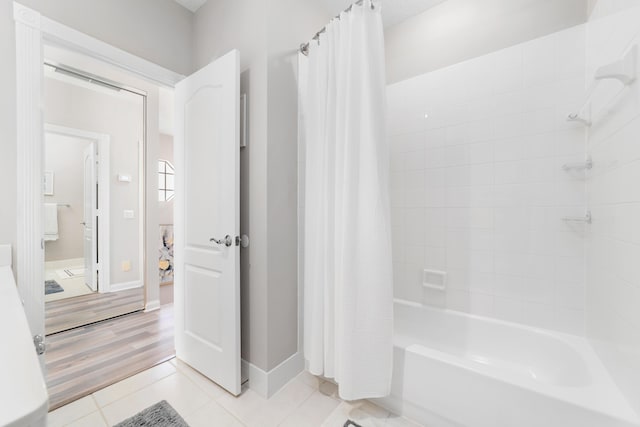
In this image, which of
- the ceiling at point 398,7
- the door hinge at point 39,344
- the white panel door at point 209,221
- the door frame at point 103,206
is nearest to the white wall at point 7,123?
the door hinge at point 39,344

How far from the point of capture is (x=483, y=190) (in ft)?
5.88

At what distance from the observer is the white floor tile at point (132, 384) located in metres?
1.53

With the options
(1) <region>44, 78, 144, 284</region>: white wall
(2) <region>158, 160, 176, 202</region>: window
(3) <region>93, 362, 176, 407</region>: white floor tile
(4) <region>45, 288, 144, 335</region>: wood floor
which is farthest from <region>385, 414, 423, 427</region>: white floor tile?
(2) <region>158, 160, 176, 202</region>: window

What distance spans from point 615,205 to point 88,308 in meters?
4.19

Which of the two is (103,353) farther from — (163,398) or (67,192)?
(67,192)

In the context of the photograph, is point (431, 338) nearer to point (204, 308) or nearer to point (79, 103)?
point (204, 308)

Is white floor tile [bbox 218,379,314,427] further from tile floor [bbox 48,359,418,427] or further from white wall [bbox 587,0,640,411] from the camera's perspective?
white wall [bbox 587,0,640,411]

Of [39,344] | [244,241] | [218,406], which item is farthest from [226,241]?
[39,344]

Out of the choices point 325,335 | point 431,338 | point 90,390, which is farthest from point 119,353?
point 431,338

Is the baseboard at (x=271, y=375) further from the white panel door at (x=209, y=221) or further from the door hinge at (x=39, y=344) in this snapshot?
the door hinge at (x=39, y=344)

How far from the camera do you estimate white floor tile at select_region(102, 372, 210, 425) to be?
4.68ft

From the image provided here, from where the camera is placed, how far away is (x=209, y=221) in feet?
5.60

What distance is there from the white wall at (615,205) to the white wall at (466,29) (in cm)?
22

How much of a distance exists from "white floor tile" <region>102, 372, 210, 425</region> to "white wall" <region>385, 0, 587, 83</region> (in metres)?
2.65
